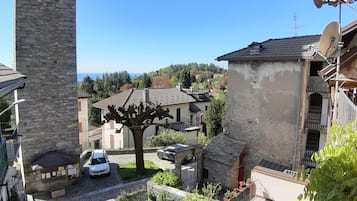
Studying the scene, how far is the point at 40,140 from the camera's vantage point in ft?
50.3

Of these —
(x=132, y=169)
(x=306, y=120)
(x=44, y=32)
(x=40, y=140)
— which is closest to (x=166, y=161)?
(x=132, y=169)

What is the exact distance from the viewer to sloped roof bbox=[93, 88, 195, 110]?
107 feet

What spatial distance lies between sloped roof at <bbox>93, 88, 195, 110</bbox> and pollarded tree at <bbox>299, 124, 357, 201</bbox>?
29.0 meters

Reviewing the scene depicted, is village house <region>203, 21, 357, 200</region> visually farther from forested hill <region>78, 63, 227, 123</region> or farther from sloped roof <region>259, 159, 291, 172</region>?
forested hill <region>78, 63, 227, 123</region>

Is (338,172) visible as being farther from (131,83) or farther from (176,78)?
(176,78)

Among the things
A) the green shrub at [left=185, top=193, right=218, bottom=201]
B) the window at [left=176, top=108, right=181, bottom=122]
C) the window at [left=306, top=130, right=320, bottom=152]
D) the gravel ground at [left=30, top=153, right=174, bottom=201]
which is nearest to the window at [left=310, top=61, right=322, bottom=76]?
the window at [left=306, top=130, right=320, bottom=152]

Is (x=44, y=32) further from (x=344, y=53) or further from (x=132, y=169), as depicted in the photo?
(x=344, y=53)

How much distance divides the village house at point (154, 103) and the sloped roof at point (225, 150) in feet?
39.8

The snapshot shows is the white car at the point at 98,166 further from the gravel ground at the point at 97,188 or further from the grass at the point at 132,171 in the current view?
the grass at the point at 132,171

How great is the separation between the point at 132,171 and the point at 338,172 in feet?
56.1

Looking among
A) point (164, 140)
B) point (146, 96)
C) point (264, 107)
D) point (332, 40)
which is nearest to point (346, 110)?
point (332, 40)

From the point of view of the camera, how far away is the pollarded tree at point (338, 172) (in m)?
2.70

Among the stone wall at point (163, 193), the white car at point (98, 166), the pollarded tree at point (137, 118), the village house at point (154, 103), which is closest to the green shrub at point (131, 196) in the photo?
the stone wall at point (163, 193)

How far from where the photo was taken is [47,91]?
15.3 meters
